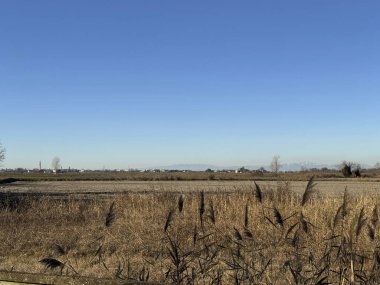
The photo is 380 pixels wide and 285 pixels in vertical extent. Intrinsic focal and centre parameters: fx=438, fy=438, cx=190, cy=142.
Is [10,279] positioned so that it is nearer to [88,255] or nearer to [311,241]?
[88,255]

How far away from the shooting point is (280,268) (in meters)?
6.09

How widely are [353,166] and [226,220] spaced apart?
66.8 m

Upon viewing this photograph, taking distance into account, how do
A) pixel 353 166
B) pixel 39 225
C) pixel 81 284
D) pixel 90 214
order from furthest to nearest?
pixel 353 166 → pixel 90 214 → pixel 39 225 → pixel 81 284

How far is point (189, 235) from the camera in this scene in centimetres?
898

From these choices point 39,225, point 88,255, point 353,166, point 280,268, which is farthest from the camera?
point 353,166

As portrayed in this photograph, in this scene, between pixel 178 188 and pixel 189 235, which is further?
pixel 178 188

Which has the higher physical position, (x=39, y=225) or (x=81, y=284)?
(x=81, y=284)

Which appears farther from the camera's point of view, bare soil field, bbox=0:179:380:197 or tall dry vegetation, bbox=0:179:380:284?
bare soil field, bbox=0:179:380:197

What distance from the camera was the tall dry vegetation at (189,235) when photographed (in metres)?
5.45

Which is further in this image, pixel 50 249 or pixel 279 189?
pixel 279 189

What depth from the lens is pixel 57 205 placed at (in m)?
13.6

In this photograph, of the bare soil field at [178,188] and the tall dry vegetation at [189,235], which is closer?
the tall dry vegetation at [189,235]

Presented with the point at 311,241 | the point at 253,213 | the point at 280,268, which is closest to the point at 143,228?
the point at 253,213

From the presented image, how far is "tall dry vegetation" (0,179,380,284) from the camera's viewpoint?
214 inches
